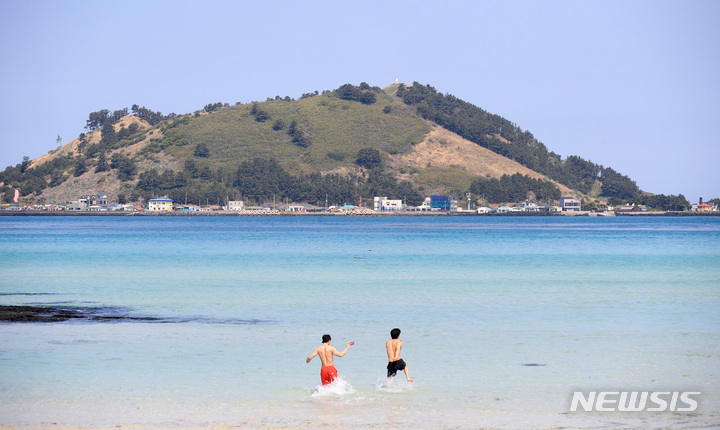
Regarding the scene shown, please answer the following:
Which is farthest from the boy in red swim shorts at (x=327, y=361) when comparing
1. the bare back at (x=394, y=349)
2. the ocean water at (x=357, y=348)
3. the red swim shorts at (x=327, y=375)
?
the bare back at (x=394, y=349)

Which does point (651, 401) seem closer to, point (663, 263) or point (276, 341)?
point (276, 341)

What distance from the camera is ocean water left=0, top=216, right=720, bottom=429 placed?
15688 millimetres

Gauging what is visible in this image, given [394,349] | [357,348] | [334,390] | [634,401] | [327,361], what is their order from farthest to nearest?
[357,348], [394,349], [327,361], [334,390], [634,401]

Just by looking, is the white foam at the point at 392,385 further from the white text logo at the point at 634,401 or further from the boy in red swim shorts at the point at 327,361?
the white text logo at the point at 634,401

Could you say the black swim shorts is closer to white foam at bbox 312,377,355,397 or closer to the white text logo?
white foam at bbox 312,377,355,397

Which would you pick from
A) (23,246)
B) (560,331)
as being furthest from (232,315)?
(23,246)

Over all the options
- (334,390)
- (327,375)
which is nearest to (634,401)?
(334,390)

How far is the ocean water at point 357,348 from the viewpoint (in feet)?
51.5

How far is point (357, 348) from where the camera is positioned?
2225 centimetres

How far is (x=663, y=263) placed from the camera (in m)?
57.1

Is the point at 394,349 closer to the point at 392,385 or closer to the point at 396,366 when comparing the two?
the point at 396,366

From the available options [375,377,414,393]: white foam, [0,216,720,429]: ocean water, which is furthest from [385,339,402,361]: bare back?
[0,216,720,429]: ocean water

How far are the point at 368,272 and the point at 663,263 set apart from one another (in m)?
23.5

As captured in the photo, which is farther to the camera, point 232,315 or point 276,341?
point 232,315
